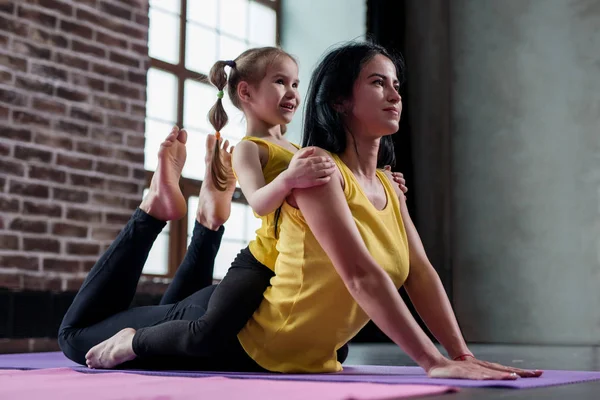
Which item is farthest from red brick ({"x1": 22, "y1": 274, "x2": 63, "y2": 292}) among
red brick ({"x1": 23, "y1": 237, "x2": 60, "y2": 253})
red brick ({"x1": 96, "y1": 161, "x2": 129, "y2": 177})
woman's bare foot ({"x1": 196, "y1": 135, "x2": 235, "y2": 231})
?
woman's bare foot ({"x1": 196, "y1": 135, "x2": 235, "y2": 231})

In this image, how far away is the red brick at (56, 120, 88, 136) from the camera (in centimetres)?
399

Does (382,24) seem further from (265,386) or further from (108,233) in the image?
(265,386)

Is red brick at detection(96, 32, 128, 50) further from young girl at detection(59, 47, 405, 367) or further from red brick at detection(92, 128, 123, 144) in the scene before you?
young girl at detection(59, 47, 405, 367)

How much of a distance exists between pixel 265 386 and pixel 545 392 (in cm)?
54

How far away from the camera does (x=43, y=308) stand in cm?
383

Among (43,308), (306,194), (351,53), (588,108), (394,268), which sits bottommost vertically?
(43,308)

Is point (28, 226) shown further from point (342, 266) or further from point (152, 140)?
point (342, 266)

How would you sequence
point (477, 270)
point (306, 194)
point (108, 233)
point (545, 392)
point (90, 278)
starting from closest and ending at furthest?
point (545, 392), point (306, 194), point (90, 278), point (108, 233), point (477, 270)

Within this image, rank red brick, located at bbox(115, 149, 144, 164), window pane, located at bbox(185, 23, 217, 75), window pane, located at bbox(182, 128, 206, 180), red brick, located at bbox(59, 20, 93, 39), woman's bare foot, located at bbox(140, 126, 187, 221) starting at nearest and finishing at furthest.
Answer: woman's bare foot, located at bbox(140, 126, 187, 221) < red brick, located at bbox(59, 20, 93, 39) < red brick, located at bbox(115, 149, 144, 164) < window pane, located at bbox(182, 128, 206, 180) < window pane, located at bbox(185, 23, 217, 75)

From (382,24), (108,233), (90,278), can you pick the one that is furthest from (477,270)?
(90,278)

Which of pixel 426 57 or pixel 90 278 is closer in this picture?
pixel 90 278

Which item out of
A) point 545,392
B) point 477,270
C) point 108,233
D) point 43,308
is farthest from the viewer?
point 477,270

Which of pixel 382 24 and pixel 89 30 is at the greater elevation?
pixel 382 24

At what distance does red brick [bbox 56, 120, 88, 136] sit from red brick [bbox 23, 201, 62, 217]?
368 mm
